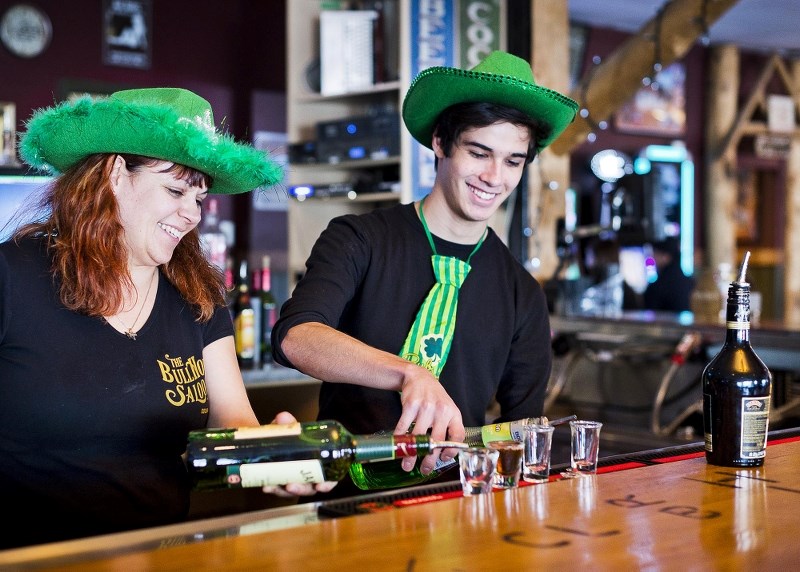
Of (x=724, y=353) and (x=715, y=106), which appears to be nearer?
(x=724, y=353)

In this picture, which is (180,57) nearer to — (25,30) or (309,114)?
(25,30)

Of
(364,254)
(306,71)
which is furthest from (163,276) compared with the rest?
(306,71)

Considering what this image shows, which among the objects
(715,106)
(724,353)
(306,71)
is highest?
(715,106)

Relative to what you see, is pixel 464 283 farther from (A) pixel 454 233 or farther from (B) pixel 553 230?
(B) pixel 553 230

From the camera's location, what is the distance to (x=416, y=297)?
2162 mm

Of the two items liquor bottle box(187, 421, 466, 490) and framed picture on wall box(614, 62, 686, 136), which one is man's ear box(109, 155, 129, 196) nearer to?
liquor bottle box(187, 421, 466, 490)

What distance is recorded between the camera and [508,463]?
4.90 ft

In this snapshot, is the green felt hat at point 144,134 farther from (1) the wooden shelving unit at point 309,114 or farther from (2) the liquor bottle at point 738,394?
(1) the wooden shelving unit at point 309,114

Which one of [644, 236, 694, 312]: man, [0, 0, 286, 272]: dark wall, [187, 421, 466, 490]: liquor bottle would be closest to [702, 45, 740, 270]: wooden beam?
[644, 236, 694, 312]: man

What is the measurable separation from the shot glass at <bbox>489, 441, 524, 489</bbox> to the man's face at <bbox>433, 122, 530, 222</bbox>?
754mm

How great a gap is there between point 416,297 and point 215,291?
1.41 ft

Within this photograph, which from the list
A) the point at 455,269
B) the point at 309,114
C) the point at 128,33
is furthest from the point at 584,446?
the point at 128,33

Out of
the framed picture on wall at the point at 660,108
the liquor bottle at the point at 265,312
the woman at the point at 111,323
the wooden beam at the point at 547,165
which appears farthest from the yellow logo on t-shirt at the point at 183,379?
the framed picture on wall at the point at 660,108

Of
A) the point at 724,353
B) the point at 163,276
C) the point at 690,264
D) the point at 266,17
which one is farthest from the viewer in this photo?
Result: the point at 690,264
